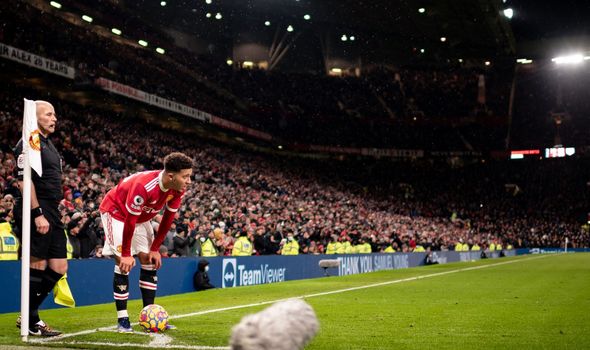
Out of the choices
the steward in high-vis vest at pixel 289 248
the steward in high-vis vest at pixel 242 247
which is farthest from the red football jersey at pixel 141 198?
the steward in high-vis vest at pixel 289 248

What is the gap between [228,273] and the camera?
→ 17875 millimetres

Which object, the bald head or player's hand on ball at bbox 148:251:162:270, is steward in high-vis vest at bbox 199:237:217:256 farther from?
the bald head

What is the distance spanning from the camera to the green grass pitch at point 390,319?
6.67 metres

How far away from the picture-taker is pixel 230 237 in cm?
2202

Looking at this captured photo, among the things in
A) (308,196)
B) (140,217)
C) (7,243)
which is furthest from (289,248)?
(308,196)

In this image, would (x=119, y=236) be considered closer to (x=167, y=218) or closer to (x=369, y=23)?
(x=167, y=218)

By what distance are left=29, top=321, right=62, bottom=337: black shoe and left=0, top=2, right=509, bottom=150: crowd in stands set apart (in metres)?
27.6

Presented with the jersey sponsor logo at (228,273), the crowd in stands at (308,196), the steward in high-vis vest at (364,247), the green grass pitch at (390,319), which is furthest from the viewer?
the steward in high-vis vest at (364,247)

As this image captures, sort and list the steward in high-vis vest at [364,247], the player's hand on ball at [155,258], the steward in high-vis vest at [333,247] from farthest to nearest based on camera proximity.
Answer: the steward in high-vis vest at [364,247] → the steward in high-vis vest at [333,247] → the player's hand on ball at [155,258]

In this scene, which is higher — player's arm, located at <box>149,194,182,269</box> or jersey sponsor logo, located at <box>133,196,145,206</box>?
jersey sponsor logo, located at <box>133,196,145,206</box>

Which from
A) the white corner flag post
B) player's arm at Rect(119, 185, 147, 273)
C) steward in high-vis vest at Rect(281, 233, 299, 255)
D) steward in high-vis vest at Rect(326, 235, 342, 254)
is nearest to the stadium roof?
steward in high-vis vest at Rect(326, 235, 342, 254)

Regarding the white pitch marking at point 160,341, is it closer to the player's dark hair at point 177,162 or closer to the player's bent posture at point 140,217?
the player's bent posture at point 140,217

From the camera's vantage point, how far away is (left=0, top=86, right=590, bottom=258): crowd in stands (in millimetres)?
21578

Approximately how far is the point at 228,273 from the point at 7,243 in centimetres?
684
